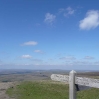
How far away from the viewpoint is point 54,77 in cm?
857

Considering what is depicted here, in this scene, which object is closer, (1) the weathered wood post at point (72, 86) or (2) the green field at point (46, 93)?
(1) the weathered wood post at point (72, 86)

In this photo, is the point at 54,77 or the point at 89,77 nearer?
the point at 89,77

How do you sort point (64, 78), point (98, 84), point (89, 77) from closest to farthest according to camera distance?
point (98, 84) < point (89, 77) < point (64, 78)

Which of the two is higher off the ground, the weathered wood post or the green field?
the weathered wood post

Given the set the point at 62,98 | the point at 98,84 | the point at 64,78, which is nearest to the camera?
the point at 98,84

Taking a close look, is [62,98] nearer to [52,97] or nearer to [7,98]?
[52,97]

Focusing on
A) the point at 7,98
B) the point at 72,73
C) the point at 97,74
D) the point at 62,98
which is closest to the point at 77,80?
the point at 72,73

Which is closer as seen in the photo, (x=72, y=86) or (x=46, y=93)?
(x=72, y=86)

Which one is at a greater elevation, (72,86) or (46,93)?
(72,86)

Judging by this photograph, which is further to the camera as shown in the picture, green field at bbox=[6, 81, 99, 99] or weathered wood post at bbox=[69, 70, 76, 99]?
green field at bbox=[6, 81, 99, 99]

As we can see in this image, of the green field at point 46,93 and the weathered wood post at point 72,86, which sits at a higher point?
the weathered wood post at point 72,86

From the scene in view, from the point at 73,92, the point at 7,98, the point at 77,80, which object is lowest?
the point at 7,98

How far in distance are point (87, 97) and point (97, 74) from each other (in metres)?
Result: 15.7

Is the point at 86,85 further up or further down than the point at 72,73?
further down
